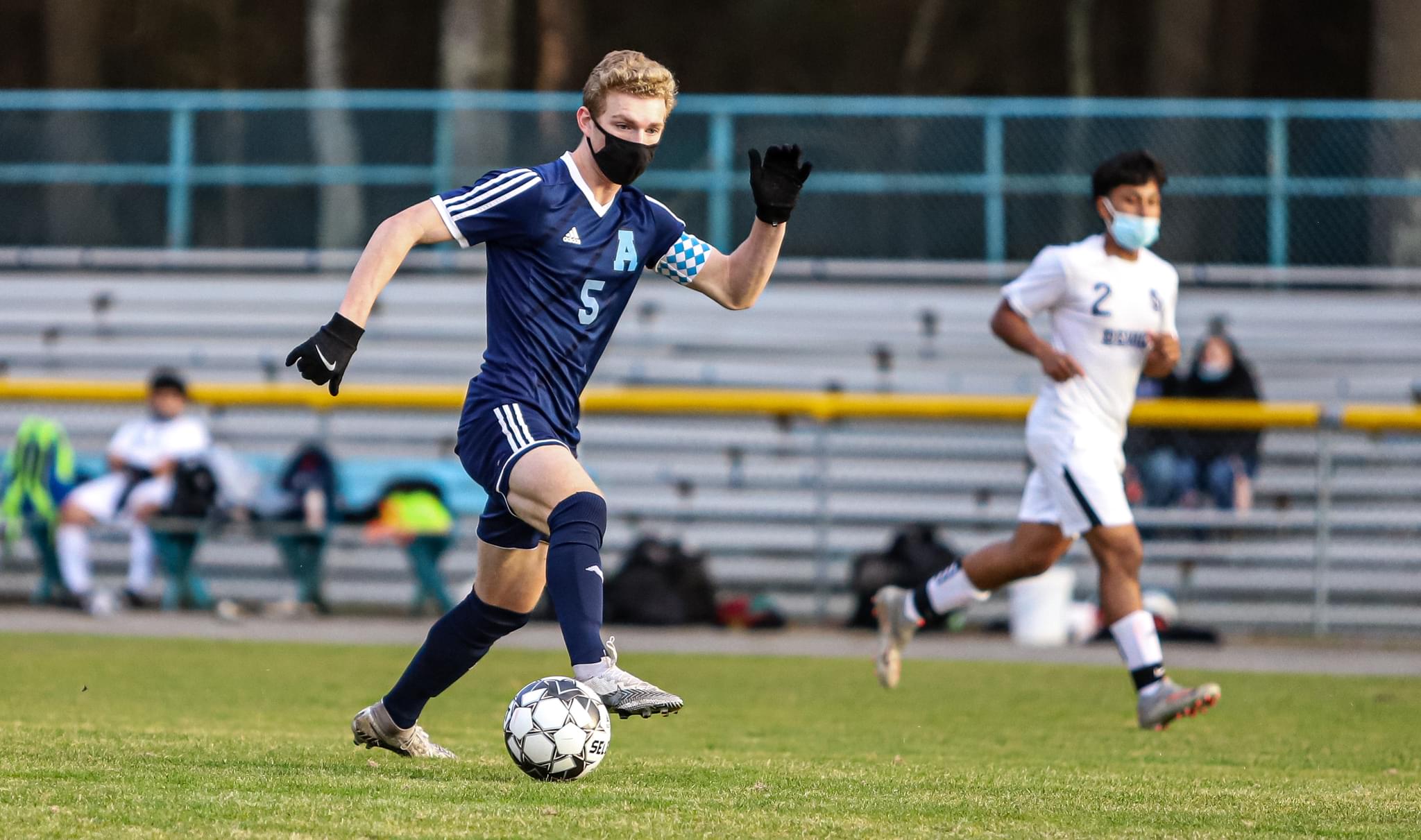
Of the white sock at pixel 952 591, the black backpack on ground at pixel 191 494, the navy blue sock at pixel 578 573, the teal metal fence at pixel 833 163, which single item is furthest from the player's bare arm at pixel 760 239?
the teal metal fence at pixel 833 163

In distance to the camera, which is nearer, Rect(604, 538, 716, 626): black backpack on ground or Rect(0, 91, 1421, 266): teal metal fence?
Rect(604, 538, 716, 626): black backpack on ground

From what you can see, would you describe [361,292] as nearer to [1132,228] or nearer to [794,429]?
[1132,228]

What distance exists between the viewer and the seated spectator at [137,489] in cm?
1373

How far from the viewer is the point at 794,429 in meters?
14.6

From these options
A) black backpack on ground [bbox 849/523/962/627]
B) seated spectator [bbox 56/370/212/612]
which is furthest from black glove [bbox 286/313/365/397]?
seated spectator [bbox 56/370/212/612]

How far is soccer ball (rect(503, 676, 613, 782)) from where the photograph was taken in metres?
5.22

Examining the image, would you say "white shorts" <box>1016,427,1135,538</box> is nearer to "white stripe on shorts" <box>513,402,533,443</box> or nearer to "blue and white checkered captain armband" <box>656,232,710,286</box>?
"blue and white checkered captain armband" <box>656,232,710,286</box>

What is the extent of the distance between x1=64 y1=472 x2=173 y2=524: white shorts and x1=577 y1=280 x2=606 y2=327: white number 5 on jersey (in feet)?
28.5

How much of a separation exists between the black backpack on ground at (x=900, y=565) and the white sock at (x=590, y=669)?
316 inches

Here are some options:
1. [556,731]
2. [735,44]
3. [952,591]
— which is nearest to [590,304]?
[556,731]

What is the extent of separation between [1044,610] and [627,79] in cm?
798

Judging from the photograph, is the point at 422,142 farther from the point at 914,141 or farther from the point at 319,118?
the point at 914,141

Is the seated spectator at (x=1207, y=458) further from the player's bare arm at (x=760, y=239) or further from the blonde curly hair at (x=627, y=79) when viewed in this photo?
the blonde curly hair at (x=627, y=79)

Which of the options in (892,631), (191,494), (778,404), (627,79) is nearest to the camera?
(627,79)
